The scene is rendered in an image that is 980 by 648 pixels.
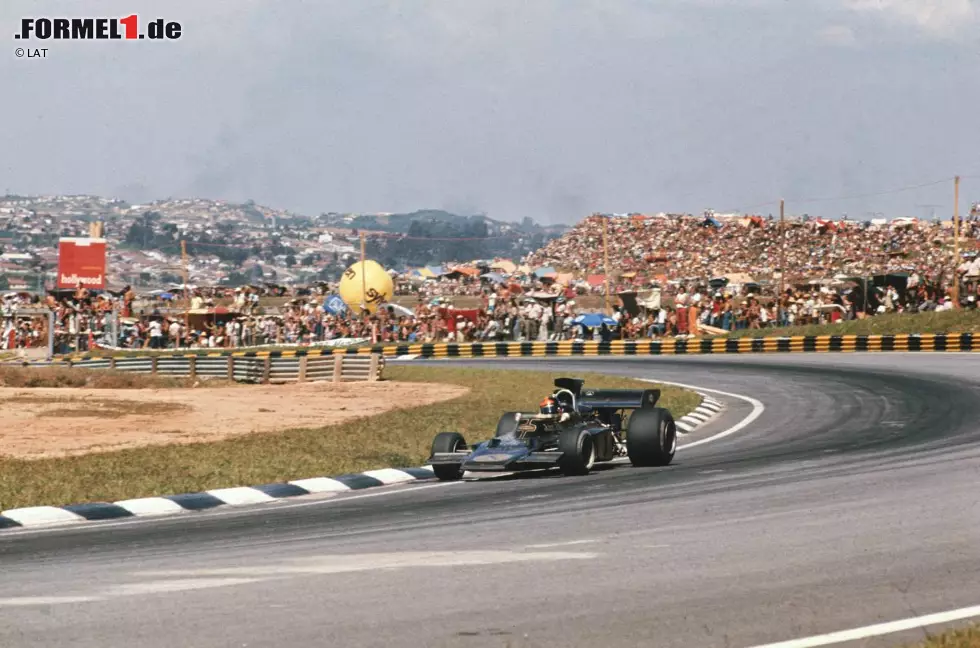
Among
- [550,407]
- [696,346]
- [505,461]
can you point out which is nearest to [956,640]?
[505,461]

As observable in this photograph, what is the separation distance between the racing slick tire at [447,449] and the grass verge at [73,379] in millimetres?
19142

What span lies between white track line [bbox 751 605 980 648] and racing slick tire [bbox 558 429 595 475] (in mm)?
8057

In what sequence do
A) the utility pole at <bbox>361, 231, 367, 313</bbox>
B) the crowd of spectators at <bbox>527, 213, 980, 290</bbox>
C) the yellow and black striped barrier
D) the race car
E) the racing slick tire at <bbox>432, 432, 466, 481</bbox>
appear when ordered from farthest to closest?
the crowd of spectators at <bbox>527, 213, 980, 290</bbox> < the utility pole at <bbox>361, 231, 367, 313</bbox> < the yellow and black striped barrier < the racing slick tire at <bbox>432, 432, 466, 481</bbox> < the race car

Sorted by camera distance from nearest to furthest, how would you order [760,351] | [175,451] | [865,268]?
[175,451]
[760,351]
[865,268]

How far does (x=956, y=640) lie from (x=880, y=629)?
0.43m

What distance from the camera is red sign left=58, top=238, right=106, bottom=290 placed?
6538cm

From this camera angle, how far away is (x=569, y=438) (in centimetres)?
1514

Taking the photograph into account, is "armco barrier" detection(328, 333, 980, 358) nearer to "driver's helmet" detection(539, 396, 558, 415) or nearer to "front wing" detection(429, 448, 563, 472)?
"driver's helmet" detection(539, 396, 558, 415)

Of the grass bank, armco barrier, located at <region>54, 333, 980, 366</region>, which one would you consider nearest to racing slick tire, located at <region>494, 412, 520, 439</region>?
armco barrier, located at <region>54, 333, 980, 366</region>

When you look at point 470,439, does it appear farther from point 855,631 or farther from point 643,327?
point 643,327

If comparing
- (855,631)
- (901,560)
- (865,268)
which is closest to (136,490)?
(901,560)

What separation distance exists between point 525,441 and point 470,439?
5.29 meters

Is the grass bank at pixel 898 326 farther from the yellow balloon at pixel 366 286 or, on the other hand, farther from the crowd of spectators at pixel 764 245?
the yellow balloon at pixel 366 286

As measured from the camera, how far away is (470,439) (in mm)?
20953
